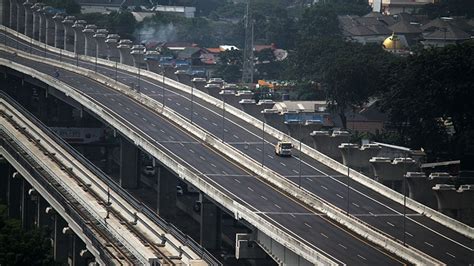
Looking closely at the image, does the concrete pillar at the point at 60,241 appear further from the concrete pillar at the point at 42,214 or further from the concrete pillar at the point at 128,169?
the concrete pillar at the point at 128,169

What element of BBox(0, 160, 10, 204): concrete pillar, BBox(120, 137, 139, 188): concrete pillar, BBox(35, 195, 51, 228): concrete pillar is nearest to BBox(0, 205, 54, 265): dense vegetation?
BBox(35, 195, 51, 228): concrete pillar

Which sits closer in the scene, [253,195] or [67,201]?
[253,195]

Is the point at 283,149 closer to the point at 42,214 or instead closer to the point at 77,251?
the point at 42,214

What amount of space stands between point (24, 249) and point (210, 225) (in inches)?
807

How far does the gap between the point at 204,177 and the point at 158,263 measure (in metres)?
27.9

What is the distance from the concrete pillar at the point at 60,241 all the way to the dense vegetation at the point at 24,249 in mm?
12892

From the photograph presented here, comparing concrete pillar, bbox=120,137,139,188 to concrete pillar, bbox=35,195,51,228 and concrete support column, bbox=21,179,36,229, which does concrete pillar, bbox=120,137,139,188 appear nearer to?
concrete support column, bbox=21,179,36,229

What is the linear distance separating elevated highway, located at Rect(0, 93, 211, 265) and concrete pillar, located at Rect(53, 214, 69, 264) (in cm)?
15

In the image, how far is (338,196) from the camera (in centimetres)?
15650

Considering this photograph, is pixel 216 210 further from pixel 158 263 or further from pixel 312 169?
pixel 158 263

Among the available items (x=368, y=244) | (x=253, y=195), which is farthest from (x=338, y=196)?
(x=368, y=244)

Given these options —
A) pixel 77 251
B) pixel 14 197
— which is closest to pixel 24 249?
pixel 77 251

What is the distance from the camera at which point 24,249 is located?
14750cm

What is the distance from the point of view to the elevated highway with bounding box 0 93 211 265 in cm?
14462
